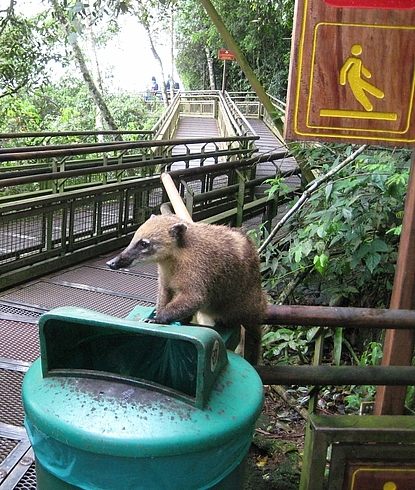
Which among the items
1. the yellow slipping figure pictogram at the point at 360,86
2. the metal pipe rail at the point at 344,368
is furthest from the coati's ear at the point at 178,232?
the yellow slipping figure pictogram at the point at 360,86

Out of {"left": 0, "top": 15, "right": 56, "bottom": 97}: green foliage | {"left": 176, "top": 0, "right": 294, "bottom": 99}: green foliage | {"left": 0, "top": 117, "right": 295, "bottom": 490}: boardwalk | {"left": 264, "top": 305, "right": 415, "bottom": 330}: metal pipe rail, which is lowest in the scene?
{"left": 0, "top": 117, "right": 295, "bottom": 490}: boardwalk

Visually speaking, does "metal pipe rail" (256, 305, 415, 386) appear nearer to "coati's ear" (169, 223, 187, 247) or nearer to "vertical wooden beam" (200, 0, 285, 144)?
"coati's ear" (169, 223, 187, 247)

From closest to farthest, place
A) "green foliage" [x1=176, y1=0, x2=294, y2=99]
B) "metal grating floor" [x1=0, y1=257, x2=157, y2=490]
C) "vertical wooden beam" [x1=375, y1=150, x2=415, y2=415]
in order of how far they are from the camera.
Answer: "vertical wooden beam" [x1=375, y1=150, x2=415, y2=415]
"metal grating floor" [x1=0, y1=257, x2=157, y2=490]
"green foliage" [x1=176, y1=0, x2=294, y2=99]

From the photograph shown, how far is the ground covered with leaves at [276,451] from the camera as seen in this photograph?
2.25 meters

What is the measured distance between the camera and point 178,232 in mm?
2146

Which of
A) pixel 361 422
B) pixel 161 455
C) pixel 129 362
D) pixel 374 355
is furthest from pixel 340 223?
pixel 161 455

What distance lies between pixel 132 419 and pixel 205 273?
1.06 metres

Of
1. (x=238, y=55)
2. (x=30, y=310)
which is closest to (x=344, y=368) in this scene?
(x=30, y=310)

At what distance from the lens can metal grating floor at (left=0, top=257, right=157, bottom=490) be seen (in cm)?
212

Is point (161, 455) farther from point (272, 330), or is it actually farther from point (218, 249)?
point (272, 330)

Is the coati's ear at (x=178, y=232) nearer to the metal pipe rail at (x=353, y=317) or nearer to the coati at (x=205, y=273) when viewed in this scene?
the coati at (x=205, y=273)

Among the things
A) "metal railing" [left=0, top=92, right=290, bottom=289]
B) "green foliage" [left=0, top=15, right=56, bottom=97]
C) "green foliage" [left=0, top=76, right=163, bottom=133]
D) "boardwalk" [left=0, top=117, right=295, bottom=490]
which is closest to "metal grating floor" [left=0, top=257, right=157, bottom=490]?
"boardwalk" [left=0, top=117, right=295, bottom=490]

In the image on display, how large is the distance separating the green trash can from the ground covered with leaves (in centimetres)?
111

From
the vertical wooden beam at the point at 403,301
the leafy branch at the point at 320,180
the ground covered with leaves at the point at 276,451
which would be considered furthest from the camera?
the leafy branch at the point at 320,180
